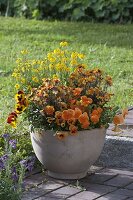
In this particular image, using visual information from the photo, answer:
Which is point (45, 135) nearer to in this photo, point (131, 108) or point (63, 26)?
point (131, 108)

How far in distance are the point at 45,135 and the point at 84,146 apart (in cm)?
30

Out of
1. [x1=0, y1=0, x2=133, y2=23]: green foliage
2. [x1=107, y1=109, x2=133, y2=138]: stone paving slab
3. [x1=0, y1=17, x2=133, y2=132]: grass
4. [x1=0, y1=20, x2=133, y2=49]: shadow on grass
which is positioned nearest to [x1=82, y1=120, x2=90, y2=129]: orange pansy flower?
[x1=107, y1=109, x2=133, y2=138]: stone paving slab

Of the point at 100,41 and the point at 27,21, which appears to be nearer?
the point at 100,41

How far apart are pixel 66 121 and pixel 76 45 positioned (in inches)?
237

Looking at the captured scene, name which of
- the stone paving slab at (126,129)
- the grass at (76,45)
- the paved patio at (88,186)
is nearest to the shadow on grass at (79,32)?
the grass at (76,45)

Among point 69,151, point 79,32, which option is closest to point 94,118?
point 69,151

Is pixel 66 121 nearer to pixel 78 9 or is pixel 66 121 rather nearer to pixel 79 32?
pixel 79 32

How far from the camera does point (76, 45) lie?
11281mm

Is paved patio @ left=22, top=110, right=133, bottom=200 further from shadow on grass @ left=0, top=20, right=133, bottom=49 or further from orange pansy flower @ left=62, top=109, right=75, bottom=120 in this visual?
shadow on grass @ left=0, top=20, right=133, bottom=49

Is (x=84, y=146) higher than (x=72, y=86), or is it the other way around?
(x=72, y=86)

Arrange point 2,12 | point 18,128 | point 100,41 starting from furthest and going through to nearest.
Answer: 1. point 2,12
2. point 100,41
3. point 18,128

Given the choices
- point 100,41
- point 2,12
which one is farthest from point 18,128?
point 2,12

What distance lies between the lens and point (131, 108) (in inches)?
291

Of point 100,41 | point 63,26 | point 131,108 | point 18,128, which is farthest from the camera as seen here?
point 63,26
